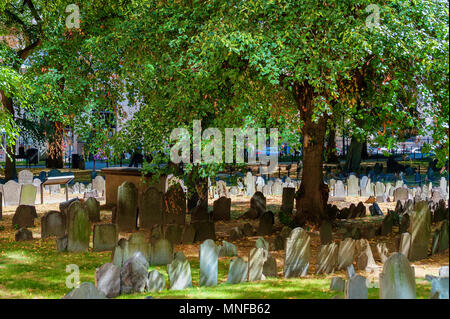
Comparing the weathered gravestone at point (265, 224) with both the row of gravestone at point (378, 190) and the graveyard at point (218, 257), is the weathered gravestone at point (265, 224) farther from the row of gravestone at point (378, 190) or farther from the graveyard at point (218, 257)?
the row of gravestone at point (378, 190)

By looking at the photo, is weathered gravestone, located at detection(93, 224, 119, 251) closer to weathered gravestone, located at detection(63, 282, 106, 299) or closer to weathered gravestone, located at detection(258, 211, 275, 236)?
weathered gravestone, located at detection(258, 211, 275, 236)

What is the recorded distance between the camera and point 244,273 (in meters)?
6.56

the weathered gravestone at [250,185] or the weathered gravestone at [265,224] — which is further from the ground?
the weathered gravestone at [250,185]

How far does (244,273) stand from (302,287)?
27.3 inches

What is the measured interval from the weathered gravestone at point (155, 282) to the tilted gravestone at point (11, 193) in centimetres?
977

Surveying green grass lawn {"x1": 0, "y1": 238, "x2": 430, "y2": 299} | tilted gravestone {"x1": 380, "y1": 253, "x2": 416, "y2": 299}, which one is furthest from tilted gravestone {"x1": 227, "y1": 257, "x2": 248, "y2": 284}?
tilted gravestone {"x1": 380, "y1": 253, "x2": 416, "y2": 299}

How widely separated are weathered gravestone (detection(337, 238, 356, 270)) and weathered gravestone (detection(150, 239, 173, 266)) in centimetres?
228

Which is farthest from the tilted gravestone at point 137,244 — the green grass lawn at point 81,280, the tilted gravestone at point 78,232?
the tilted gravestone at point 78,232

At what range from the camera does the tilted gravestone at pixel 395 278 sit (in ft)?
16.4

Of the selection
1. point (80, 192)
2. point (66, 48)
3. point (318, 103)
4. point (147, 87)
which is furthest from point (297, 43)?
point (80, 192)

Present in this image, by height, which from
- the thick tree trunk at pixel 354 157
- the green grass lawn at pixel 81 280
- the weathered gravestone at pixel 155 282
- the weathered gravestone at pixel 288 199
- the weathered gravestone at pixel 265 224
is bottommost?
the green grass lawn at pixel 81 280

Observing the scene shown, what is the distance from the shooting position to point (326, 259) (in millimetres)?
7023

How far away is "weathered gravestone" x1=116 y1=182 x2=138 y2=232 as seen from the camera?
→ 10974 mm

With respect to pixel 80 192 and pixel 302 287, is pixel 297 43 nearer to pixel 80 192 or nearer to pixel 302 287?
pixel 302 287
